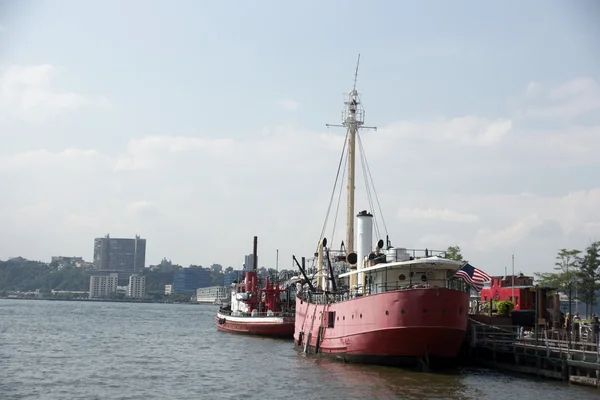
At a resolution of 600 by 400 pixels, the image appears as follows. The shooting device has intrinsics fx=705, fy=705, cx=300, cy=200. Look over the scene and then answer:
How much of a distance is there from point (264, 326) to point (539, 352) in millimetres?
32397

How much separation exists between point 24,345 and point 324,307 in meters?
24.7

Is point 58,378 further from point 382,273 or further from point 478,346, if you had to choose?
point 478,346

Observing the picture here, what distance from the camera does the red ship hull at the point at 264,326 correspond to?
6066 centimetres

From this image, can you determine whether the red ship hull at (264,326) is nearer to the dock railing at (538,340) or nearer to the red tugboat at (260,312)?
the red tugboat at (260,312)

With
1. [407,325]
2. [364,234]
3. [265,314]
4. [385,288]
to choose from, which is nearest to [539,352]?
[407,325]

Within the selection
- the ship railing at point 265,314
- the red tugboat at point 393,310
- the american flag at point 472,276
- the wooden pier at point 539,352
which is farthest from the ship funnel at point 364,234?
the ship railing at point 265,314

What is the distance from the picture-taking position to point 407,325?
109 feet

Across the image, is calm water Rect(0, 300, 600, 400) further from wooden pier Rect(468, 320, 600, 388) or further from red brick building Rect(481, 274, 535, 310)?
red brick building Rect(481, 274, 535, 310)

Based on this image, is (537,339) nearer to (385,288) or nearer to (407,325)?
(407,325)

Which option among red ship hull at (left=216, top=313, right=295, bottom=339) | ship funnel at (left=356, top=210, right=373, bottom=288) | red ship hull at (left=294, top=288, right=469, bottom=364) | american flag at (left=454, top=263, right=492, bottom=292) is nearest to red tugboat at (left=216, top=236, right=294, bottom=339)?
red ship hull at (left=216, top=313, right=295, bottom=339)

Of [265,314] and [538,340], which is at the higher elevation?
[538,340]

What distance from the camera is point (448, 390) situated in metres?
30.0

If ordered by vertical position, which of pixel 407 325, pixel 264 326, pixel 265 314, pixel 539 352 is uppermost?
pixel 407 325

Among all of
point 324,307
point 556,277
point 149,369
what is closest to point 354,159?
point 324,307
